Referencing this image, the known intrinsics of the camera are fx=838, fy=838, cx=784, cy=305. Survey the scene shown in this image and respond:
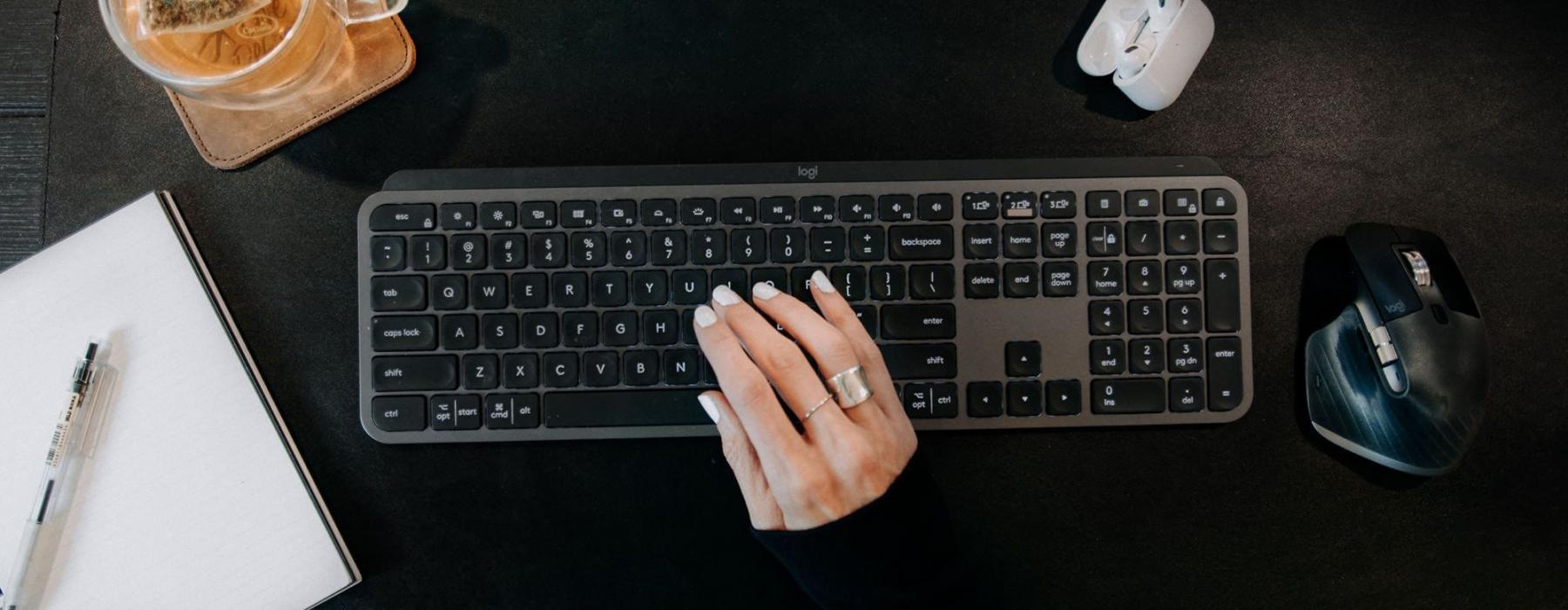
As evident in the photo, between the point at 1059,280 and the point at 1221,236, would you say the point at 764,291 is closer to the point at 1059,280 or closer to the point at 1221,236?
the point at 1059,280

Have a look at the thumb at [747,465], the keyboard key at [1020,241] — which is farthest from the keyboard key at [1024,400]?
the thumb at [747,465]

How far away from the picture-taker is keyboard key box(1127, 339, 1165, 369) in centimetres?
69

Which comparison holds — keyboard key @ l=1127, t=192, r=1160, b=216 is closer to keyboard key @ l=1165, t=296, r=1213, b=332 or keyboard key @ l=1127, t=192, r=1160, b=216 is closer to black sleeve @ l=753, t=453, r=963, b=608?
keyboard key @ l=1165, t=296, r=1213, b=332

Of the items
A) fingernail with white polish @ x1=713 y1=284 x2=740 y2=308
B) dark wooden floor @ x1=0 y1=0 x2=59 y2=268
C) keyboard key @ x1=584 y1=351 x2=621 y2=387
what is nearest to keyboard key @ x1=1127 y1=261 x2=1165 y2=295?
fingernail with white polish @ x1=713 y1=284 x2=740 y2=308

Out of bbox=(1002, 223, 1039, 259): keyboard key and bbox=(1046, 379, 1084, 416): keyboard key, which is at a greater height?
bbox=(1002, 223, 1039, 259): keyboard key

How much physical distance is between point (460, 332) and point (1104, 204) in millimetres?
543

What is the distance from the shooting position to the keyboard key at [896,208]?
697mm

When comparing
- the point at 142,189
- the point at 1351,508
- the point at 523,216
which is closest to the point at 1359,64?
the point at 1351,508

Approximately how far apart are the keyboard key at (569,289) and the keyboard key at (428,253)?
0.31 ft

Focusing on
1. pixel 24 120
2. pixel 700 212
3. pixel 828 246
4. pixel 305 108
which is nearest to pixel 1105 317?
pixel 828 246

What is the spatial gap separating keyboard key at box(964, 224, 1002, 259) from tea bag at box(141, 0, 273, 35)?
58 centimetres

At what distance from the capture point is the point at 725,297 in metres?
0.66

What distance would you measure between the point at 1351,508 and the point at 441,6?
91 centimetres

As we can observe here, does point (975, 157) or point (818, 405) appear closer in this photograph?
point (818, 405)
